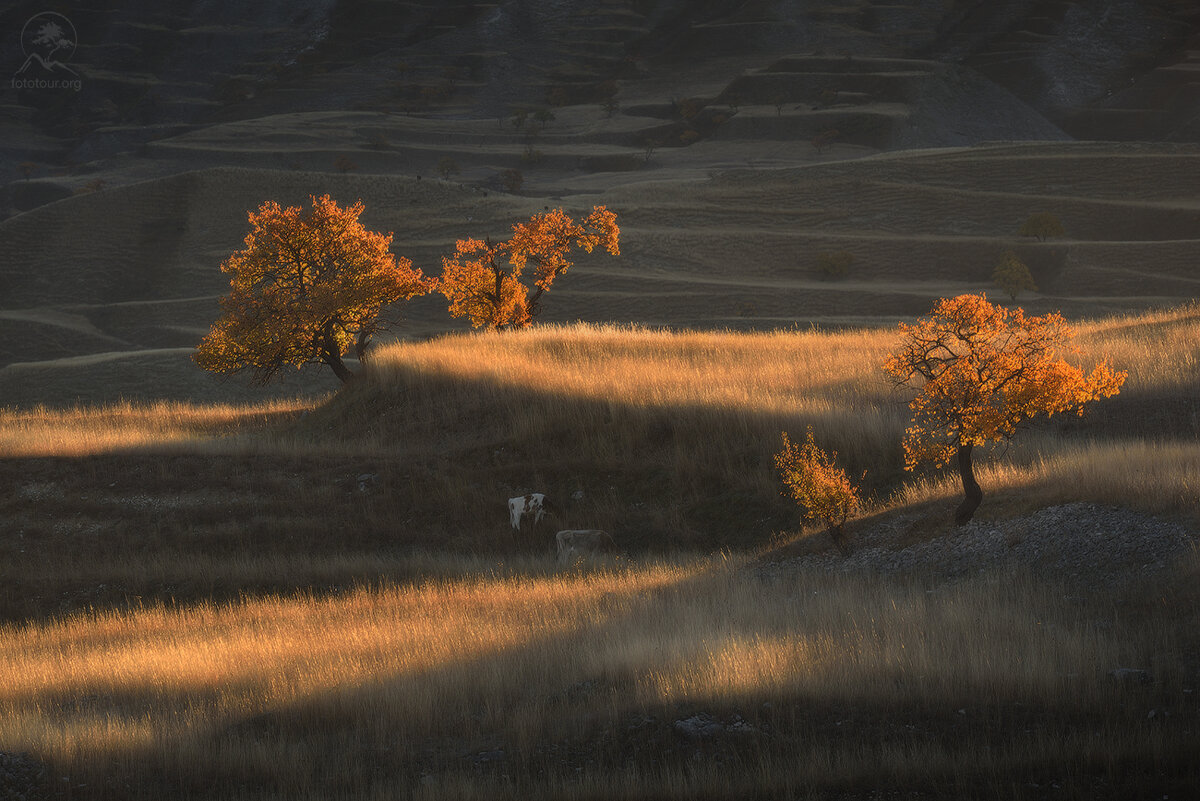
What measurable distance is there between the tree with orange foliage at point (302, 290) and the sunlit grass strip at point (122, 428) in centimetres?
151

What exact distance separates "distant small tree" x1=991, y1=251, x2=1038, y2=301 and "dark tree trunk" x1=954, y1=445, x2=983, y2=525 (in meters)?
52.9

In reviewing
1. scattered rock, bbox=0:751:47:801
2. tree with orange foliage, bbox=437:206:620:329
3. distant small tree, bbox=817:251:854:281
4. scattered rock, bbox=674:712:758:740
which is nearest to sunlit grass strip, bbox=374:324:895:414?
tree with orange foliage, bbox=437:206:620:329

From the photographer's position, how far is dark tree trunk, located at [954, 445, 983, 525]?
1193 cm

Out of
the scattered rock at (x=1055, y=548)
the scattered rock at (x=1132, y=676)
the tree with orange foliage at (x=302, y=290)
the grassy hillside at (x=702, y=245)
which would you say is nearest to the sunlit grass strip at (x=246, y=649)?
the scattered rock at (x=1055, y=548)

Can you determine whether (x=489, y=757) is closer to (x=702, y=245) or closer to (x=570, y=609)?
(x=570, y=609)

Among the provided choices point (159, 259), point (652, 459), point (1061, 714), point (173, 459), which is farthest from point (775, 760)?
point (159, 259)

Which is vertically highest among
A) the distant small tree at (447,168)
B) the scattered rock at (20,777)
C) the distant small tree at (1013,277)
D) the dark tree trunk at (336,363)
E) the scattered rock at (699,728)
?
the distant small tree at (447,168)

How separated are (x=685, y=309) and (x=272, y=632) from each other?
166ft

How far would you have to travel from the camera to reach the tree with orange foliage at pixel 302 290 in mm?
29172

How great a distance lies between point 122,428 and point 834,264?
1994 inches

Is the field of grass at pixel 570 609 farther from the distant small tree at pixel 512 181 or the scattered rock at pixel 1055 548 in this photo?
the distant small tree at pixel 512 181

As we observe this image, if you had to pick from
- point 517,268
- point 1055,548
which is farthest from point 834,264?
point 1055,548

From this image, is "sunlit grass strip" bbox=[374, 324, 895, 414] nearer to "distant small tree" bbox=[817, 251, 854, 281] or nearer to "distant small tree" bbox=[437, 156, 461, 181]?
"distant small tree" bbox=[817, 251, 854, 281]

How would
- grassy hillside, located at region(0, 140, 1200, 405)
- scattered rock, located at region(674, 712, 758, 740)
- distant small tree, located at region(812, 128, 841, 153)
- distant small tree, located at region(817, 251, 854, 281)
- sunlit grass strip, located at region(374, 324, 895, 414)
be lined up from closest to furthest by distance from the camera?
scattered rock, located at region(674, 712, 758, 740)
sunlit grass strip, located at region(374, 324, 895, 414)
grassy hillside, located at region(0, 140, 1200, 405)
distant small tree, located at region(817, 251, 854, 281)
distant small tree, located at region(812, 128, 841, 153)
